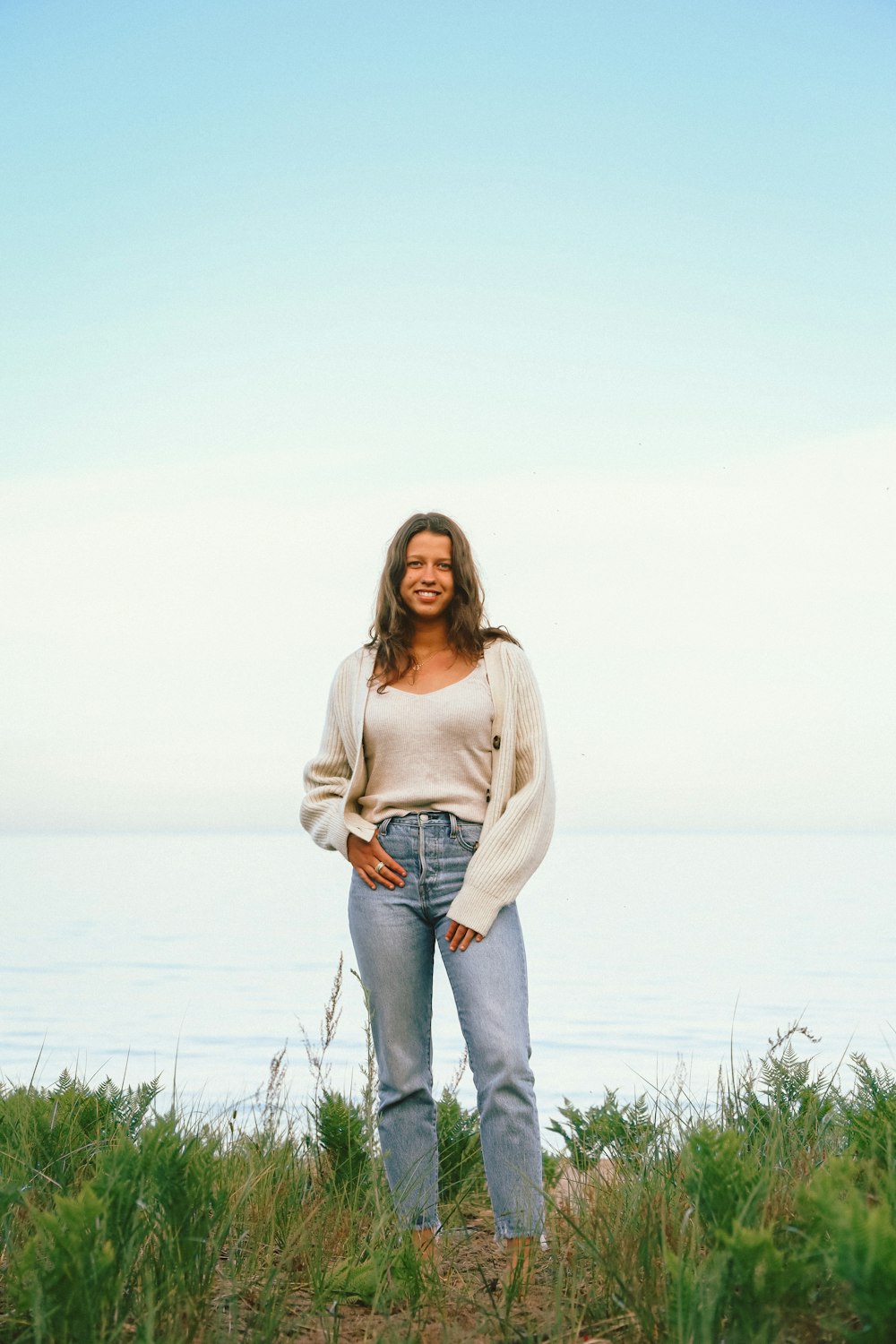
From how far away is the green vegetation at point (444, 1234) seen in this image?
6.39ft

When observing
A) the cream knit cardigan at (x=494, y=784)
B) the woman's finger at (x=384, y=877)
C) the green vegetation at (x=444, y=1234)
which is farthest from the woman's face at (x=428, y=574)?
the green vegetation at (x=444, y=1234)

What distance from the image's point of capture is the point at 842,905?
31938mm

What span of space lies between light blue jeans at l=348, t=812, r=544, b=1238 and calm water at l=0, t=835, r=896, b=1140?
7.5 inches

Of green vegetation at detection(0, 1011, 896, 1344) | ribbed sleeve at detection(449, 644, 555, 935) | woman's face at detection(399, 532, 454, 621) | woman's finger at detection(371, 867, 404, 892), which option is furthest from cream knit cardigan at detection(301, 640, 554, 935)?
green vegetation at detection(0, 1011, 896, 1344)

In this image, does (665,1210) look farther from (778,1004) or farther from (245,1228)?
(778,1004)

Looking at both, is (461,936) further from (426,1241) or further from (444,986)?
(444,986)

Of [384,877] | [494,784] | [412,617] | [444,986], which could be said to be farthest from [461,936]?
[444,986]

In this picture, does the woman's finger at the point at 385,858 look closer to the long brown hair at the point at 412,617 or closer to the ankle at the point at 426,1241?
the long brown hair at the point at 412,617

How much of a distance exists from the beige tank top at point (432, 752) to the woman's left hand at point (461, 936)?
322 mm

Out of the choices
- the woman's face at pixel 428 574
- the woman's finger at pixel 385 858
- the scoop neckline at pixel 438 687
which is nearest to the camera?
the woman's finger at pixel 385 858

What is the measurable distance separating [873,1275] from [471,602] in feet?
7.86

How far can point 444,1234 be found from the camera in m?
3.49

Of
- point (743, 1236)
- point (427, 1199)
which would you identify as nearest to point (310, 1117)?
point (427, 1199)

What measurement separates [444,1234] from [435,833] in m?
1.18
